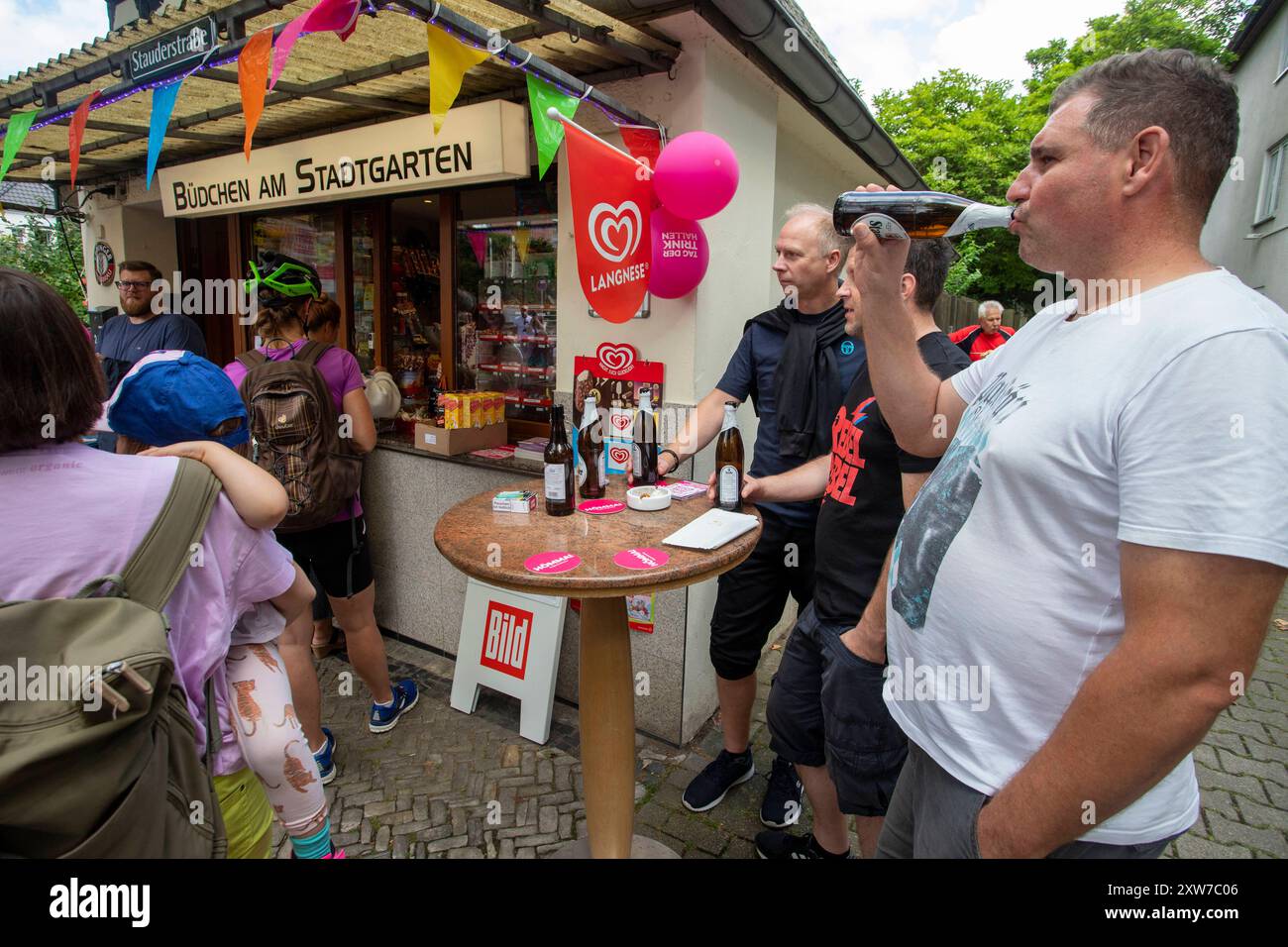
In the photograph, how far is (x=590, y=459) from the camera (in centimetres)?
279

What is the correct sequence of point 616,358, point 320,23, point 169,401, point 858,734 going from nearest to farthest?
point 169,401 → point 858,734 → point 320,23 → point 616,358

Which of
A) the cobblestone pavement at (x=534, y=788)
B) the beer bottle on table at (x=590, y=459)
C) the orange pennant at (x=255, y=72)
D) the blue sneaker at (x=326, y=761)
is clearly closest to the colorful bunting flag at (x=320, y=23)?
the orange pennant at (x=255, y=72)

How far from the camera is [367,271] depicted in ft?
17.6

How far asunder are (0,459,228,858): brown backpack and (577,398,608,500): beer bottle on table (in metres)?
1.60

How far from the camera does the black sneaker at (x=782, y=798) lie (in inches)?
121

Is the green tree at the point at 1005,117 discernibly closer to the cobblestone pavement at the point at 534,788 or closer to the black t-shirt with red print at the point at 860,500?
the cobblestone pavement at the point at 534,788

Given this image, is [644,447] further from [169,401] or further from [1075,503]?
[1075,503]

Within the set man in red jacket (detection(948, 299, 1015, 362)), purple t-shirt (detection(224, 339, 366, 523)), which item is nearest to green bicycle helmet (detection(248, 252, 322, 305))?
purple t-shirt (detection(224, 339, 366, 523))

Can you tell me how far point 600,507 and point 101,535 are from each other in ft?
5.05

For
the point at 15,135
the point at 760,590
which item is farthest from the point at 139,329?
the point at 760,590

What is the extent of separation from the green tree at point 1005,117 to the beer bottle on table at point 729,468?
1959 centimetres

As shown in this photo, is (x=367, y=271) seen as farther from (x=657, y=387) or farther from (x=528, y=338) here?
(x=657, y=387)

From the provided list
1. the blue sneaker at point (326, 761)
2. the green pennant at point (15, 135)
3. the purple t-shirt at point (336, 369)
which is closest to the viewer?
the blue sneaker at point (326, 761)
